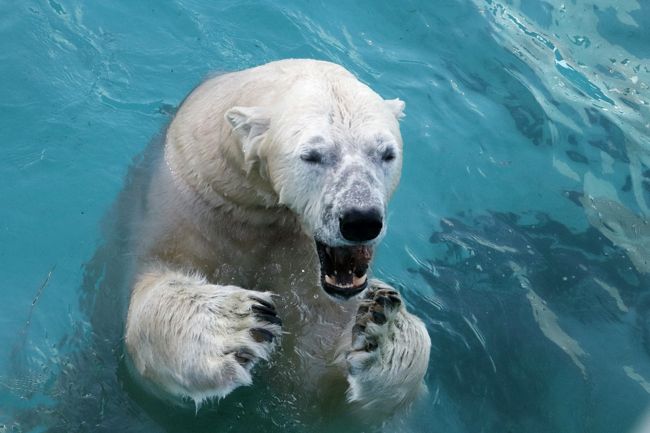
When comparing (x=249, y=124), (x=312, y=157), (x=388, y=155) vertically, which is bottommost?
(x=249, y=124)

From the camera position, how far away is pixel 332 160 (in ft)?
11.6

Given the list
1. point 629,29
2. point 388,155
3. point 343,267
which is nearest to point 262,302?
point 343,267

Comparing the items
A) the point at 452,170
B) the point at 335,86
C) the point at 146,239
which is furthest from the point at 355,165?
the point at 452,170

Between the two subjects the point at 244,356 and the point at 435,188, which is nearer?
the point at 244,356

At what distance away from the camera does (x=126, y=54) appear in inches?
270

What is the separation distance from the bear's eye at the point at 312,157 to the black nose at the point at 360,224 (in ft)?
1.03

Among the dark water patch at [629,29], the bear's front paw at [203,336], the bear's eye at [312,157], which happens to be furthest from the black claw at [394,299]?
the dark water patch at [629,29]

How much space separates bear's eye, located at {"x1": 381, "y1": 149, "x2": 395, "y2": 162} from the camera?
3621mm

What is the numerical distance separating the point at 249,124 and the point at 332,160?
0.54 m

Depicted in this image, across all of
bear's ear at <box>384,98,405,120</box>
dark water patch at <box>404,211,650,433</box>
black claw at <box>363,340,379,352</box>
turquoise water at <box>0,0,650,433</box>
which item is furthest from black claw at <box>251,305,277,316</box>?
dark water patch at <box>404,211,650,433</box>

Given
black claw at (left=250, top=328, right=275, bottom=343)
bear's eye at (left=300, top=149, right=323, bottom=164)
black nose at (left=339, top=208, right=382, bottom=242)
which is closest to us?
black nose at (left=339, top=208, right=382, bottom=242)

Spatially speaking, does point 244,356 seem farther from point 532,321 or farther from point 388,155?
point 532,321

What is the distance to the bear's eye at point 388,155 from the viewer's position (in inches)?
143

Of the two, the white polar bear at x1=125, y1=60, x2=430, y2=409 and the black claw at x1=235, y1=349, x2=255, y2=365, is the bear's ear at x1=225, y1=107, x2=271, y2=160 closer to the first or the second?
the white polar bear at x1=125, y1=60, x2=430, y2=409
